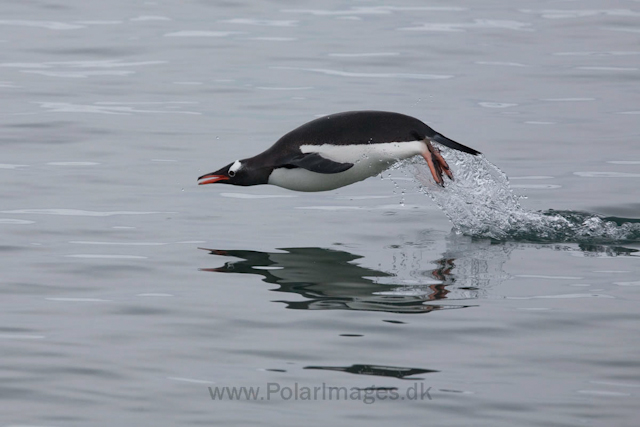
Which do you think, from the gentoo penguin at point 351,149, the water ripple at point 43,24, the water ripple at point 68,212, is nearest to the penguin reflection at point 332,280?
the gentoo penguin at point 351,149

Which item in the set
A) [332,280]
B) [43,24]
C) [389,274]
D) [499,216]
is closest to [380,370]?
[332,280]

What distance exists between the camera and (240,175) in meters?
9.15

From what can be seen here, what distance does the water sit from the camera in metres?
5.58

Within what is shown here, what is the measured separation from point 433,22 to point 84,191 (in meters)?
11.6

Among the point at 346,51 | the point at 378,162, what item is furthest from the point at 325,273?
the point at 346,51

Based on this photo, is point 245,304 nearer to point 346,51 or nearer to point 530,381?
point 530,381

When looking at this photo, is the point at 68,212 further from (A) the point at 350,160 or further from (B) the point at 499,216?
(B) the point at 499,216

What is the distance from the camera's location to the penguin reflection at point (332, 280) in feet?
22.6

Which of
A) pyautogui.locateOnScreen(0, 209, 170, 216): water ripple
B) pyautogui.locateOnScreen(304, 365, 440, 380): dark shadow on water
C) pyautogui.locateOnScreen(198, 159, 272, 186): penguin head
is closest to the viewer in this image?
pyautogui.locateOnScreen(304, 365, 440, 380): dark shadow on water

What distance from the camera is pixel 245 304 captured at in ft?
22.7

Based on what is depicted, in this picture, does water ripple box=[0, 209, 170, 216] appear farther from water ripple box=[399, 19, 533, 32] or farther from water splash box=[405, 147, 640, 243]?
water ripple box=[399, 19, 533, 32]

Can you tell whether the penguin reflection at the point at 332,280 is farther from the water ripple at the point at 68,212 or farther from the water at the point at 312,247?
the water ripple at the point at 68,212

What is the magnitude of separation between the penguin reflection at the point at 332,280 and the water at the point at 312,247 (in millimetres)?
24

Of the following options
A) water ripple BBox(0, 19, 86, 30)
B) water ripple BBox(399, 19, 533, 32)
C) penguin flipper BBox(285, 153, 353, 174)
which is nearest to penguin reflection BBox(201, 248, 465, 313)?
penguin flipper BBox(285, 153, 353, 174)
